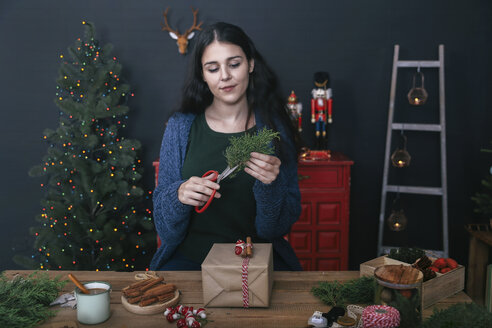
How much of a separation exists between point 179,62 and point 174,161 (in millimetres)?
2285

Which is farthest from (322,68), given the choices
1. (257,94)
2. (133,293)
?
(133,293)

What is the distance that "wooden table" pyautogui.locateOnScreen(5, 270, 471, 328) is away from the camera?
1.46 metres

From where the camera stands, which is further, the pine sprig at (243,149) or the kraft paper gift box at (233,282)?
the pine sprig at (243,149)

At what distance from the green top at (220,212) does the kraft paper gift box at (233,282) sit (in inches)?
28.6

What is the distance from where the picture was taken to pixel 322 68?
4.32 metres

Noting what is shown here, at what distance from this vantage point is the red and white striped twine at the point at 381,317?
4.00ft

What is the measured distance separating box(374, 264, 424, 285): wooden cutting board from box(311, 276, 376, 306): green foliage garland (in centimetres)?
24

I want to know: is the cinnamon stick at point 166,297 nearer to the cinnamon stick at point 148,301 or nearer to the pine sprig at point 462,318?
the cinnamon stick at point 148,301

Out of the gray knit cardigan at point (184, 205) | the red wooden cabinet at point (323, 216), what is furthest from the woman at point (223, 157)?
the red wooden cabinet at point (323, 216)

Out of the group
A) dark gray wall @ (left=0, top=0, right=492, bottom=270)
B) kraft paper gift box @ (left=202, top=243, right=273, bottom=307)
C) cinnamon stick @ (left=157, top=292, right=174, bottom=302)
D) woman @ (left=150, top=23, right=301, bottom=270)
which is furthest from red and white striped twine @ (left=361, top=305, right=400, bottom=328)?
dark gray wall @ (left=0, top=0, right=492, bottom=270)

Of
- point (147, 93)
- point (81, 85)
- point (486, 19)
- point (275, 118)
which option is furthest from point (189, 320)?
point (486, 19)

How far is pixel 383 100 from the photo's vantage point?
4324mm

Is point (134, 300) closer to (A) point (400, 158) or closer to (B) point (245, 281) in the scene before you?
(B) point (245, 281)

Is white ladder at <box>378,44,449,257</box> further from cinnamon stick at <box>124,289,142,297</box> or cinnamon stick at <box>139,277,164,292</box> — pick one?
cinnamon stick at <box>124,289,142,297</box>
